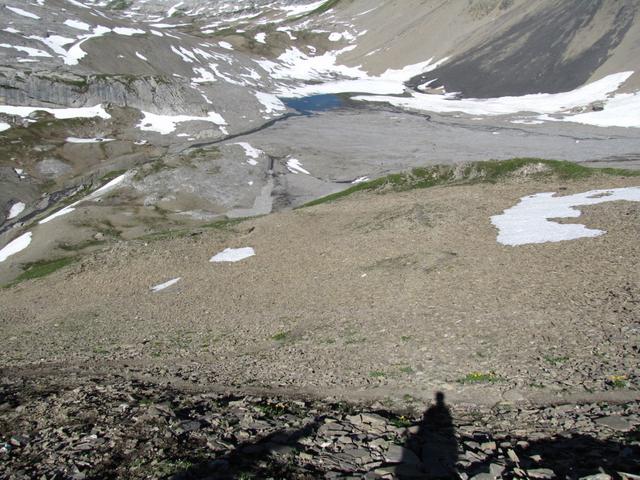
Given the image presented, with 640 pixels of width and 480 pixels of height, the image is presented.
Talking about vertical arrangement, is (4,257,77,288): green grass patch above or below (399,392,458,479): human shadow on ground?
below

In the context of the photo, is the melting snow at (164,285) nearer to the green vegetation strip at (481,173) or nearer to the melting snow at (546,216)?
the melting snow at (546,216)

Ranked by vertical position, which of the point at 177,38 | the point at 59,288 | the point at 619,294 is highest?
the point at 177,38

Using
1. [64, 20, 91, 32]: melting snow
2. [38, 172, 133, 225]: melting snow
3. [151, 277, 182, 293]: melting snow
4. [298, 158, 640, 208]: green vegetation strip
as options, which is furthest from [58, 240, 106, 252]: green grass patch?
[64, 20, 91, 32]: melting snow

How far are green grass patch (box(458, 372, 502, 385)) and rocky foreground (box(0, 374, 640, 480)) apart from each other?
1206 mm

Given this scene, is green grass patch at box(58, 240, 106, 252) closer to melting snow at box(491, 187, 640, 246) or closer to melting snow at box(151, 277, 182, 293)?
melting snow at box(151, 277, 182, 293)

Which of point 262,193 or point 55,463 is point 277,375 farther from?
point 262,193

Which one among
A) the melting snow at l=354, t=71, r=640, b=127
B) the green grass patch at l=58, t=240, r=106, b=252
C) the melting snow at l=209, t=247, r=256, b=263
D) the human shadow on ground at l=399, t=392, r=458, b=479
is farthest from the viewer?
the melting snow at l=354, t=71, r=640, b=127

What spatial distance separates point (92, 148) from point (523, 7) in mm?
150650

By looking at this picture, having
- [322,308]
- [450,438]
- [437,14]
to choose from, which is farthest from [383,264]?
[437,14]

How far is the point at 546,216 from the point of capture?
2723 cm

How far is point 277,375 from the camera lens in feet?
48.8

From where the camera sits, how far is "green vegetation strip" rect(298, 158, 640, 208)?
118 ft

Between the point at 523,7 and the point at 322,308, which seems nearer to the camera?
the point at 322,308

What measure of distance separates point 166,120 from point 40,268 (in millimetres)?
66205
